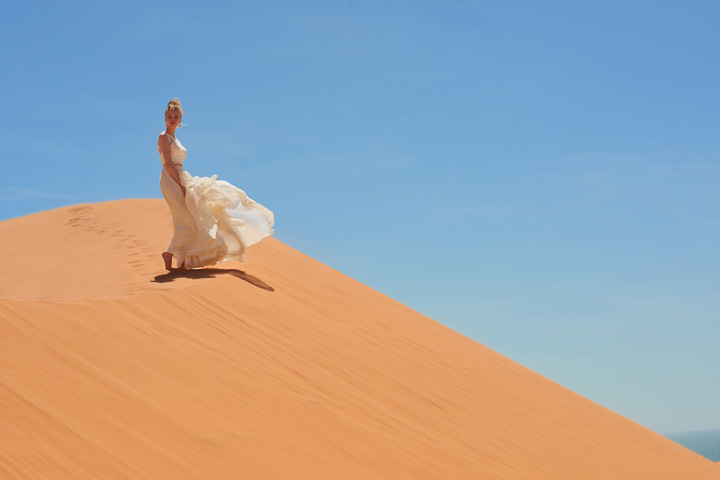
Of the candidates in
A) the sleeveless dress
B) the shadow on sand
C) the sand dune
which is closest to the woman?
the sleeveless dress

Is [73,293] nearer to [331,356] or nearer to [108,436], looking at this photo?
[331,356]

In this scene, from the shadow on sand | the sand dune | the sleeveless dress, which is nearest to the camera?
the sand dune

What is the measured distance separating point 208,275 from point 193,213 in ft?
2.29

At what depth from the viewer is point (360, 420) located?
649 cm

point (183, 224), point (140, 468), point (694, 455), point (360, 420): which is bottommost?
point (140, 468)

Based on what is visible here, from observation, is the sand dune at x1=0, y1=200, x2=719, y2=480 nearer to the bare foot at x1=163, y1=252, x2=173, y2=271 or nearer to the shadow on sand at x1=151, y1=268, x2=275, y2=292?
the shadow on sand at x1=151, y1=268, x2=275, y2=292

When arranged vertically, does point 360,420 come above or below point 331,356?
below

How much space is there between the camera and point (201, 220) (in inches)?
344

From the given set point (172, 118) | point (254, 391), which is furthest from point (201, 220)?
point (254, 391)

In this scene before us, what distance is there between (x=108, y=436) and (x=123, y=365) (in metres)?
1.03

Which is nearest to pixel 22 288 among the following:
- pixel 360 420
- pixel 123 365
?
pixel 123 365

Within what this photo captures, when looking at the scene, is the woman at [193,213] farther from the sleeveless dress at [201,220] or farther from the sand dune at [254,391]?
the sand dune at [254,391]

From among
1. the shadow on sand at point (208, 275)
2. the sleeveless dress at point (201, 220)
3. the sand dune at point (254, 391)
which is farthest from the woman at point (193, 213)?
the sand dune at point (254, 391)

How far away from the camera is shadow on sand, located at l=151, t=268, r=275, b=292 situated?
8555mm
